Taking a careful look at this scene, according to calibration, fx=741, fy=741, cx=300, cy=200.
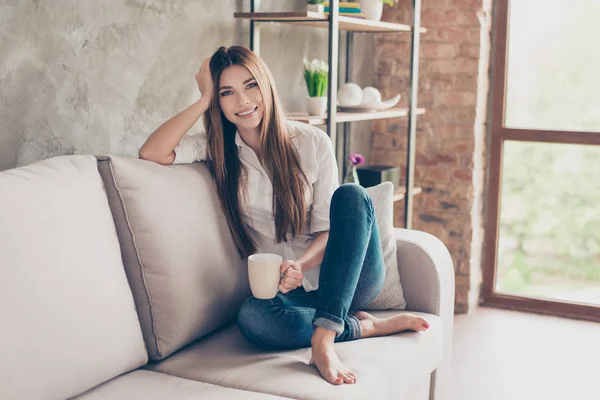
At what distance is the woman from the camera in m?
1.93

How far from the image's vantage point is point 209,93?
216 cm

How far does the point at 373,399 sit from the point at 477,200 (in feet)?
7.34

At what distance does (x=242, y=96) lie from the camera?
210 centimetres

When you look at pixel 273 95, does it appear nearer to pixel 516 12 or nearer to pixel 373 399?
pixel 373 399

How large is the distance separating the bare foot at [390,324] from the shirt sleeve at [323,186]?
30 centimetres

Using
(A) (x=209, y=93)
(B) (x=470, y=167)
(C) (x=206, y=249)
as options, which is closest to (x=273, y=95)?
(A) (x=209, y=93)

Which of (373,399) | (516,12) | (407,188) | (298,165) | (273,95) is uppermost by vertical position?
(516,12)

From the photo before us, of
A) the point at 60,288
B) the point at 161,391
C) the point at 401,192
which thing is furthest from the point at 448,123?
the point at 60,288

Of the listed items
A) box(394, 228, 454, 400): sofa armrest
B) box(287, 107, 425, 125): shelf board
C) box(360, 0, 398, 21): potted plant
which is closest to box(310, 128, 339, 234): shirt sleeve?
box(394, 228, 454, 400): sofa armrest

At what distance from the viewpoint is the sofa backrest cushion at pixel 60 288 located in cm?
142

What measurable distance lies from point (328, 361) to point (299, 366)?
8 cm

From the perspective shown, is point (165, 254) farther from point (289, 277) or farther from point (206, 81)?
point (206, 81)

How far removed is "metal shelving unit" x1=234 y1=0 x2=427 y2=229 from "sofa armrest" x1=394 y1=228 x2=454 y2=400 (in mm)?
626

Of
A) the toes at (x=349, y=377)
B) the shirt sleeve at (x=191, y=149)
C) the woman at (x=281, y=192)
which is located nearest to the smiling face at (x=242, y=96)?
the woman at (x=281, y=192)
